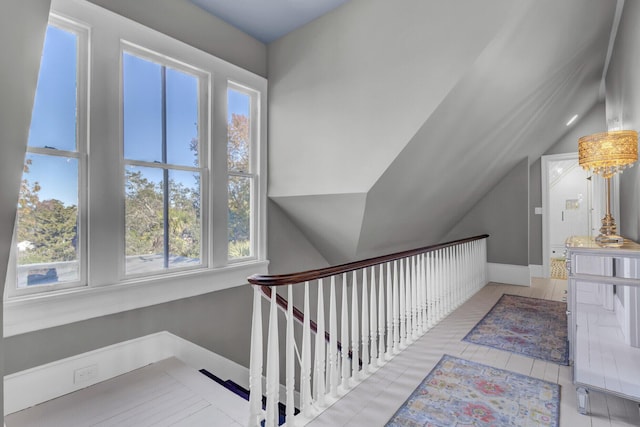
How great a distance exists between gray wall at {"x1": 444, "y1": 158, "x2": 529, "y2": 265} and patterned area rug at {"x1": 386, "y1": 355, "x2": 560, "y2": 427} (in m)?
3.40

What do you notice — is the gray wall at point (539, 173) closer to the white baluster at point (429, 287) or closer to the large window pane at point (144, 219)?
the white baluster at point (429, 287)

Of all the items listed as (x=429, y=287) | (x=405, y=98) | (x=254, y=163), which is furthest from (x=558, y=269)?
(x=254, y=163)

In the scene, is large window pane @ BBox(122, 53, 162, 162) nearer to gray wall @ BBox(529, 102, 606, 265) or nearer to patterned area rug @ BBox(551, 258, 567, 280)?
gray wall @ BBox(529, 102, 606, 265)

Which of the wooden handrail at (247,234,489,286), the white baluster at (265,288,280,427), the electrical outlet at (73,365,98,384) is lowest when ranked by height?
the electrical outlet at (73,365,98,384)

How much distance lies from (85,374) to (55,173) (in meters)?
1.47

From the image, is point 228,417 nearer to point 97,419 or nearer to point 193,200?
point 97,419

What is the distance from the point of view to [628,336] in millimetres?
2324

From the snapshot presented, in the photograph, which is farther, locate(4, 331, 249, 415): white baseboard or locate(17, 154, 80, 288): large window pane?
locate(17, 154, 80, 288): large window pane

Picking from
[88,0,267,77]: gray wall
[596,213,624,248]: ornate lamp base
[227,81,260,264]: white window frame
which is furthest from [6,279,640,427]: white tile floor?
[88,0,267,77]: gray wall

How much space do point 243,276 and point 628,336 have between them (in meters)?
3.29

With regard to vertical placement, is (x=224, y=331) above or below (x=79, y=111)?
below

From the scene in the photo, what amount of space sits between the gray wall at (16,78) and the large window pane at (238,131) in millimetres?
2400

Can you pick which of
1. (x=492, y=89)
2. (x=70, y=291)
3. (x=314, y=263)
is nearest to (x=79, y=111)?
(x=70, y=291)

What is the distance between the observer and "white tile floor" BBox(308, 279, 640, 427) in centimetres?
188
